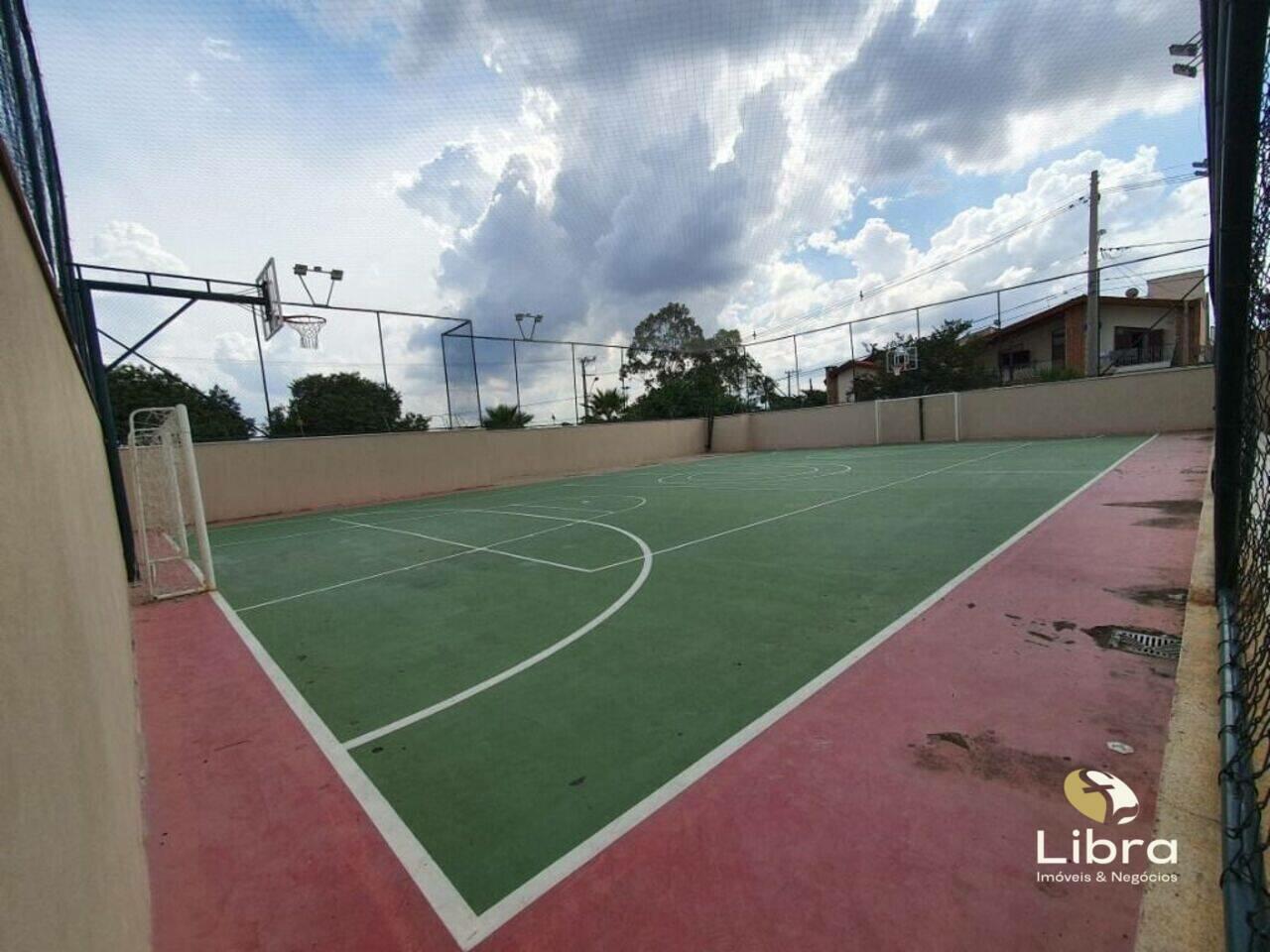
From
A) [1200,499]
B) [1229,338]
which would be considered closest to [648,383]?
[1200,499]

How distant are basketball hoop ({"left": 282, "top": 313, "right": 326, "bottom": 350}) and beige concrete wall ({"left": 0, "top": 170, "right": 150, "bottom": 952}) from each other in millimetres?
13426

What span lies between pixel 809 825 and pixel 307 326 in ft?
52.4

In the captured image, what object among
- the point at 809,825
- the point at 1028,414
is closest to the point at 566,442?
the point at 1028,414

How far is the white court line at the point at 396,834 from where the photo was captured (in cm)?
191

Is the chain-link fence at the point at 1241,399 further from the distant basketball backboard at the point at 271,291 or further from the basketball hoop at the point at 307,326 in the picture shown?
the basketball hoop at the point at 307,326

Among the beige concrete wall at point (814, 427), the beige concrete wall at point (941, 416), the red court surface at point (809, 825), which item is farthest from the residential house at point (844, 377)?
the red court surface at point (809, 825)

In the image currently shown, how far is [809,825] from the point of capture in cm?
221

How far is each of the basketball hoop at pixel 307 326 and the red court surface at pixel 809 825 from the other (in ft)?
40.2

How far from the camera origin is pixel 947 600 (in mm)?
4469

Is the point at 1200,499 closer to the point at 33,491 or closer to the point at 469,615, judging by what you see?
the point at 469,615

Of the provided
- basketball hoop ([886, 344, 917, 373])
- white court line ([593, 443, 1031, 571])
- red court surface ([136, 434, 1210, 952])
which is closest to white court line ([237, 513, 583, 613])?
red court surface ([136, 434, 1210, 952])

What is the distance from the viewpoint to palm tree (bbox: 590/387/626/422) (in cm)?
3180

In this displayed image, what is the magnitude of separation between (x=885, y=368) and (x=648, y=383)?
621 inches

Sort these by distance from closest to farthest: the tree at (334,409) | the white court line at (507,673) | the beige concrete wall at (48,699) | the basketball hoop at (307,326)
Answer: the beige concrete wall at (48,699), the white court line at (507,673), the basketball hoop at (307,326), the tree at (334,409)
